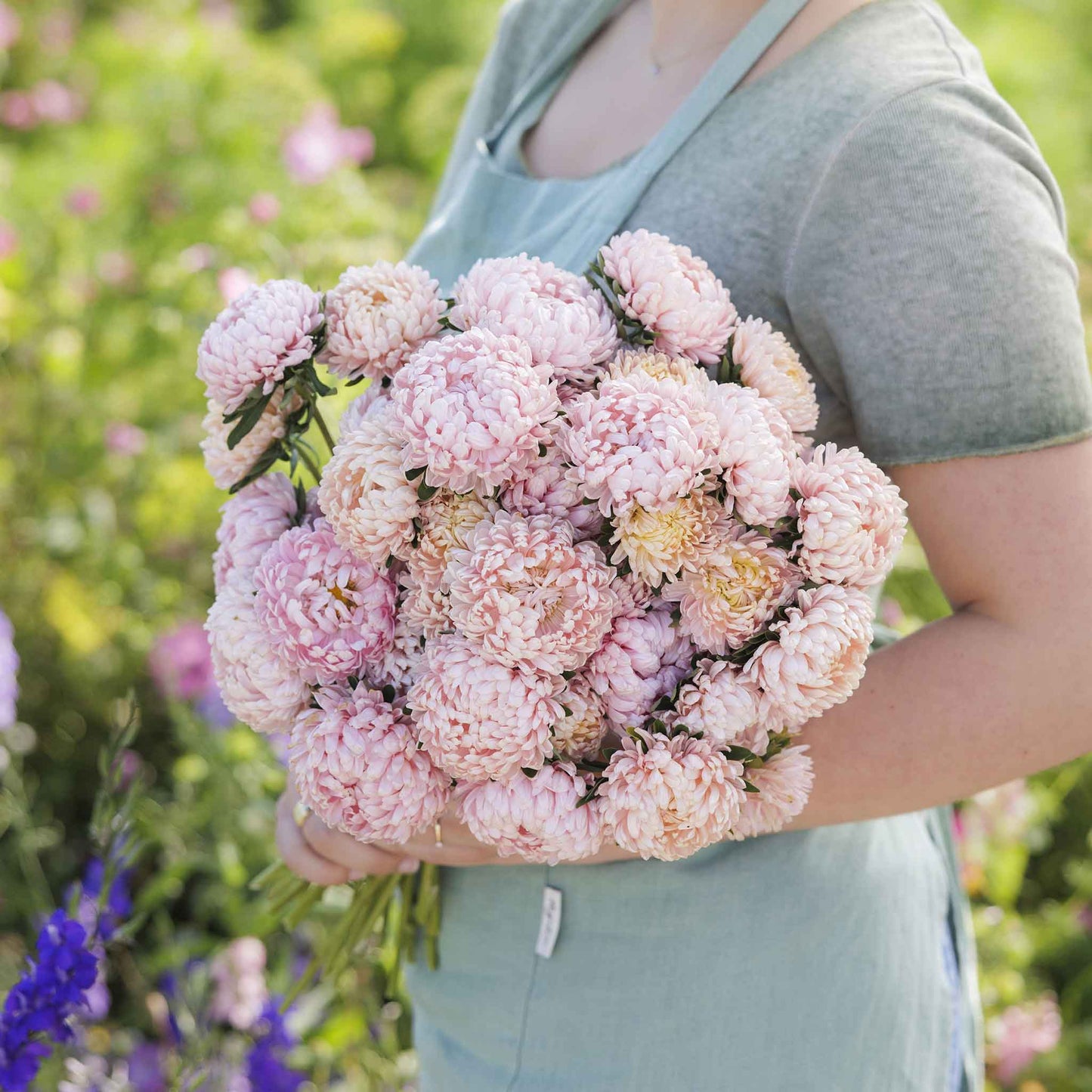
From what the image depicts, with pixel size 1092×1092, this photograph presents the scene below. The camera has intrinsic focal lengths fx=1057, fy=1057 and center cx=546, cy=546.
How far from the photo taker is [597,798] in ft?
2.57

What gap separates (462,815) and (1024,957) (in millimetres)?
1587

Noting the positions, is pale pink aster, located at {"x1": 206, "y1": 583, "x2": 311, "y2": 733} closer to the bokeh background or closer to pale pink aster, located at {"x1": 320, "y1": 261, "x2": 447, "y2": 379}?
pale pink aster, located at {"x1": 320, "y1": 261, "x2": 447, "y2": 379}

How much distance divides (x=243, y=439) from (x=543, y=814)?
1.28ft

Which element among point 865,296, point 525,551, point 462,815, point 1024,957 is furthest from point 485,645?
point 1024,957

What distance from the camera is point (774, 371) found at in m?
0.79

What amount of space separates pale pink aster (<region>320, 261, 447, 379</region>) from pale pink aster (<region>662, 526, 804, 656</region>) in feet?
0.92

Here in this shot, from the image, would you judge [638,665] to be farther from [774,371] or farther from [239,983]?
[239,983]

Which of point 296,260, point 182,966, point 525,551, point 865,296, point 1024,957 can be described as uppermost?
point 865,296

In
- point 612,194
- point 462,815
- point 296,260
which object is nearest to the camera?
point 462,815

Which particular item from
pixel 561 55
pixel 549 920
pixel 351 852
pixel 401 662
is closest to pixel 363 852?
pixel 351 852

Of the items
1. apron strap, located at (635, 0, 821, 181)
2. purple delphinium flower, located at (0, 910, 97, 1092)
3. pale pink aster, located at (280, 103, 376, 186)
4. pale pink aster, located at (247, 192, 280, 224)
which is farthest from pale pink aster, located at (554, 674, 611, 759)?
pale pink aster, located at (280, 103, 376, 186)

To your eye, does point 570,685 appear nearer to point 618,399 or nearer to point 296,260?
point 618,399

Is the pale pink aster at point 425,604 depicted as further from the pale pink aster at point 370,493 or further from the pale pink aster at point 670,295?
the pale pink aster at point 670,295

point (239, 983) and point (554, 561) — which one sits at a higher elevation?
point (554, 561)
